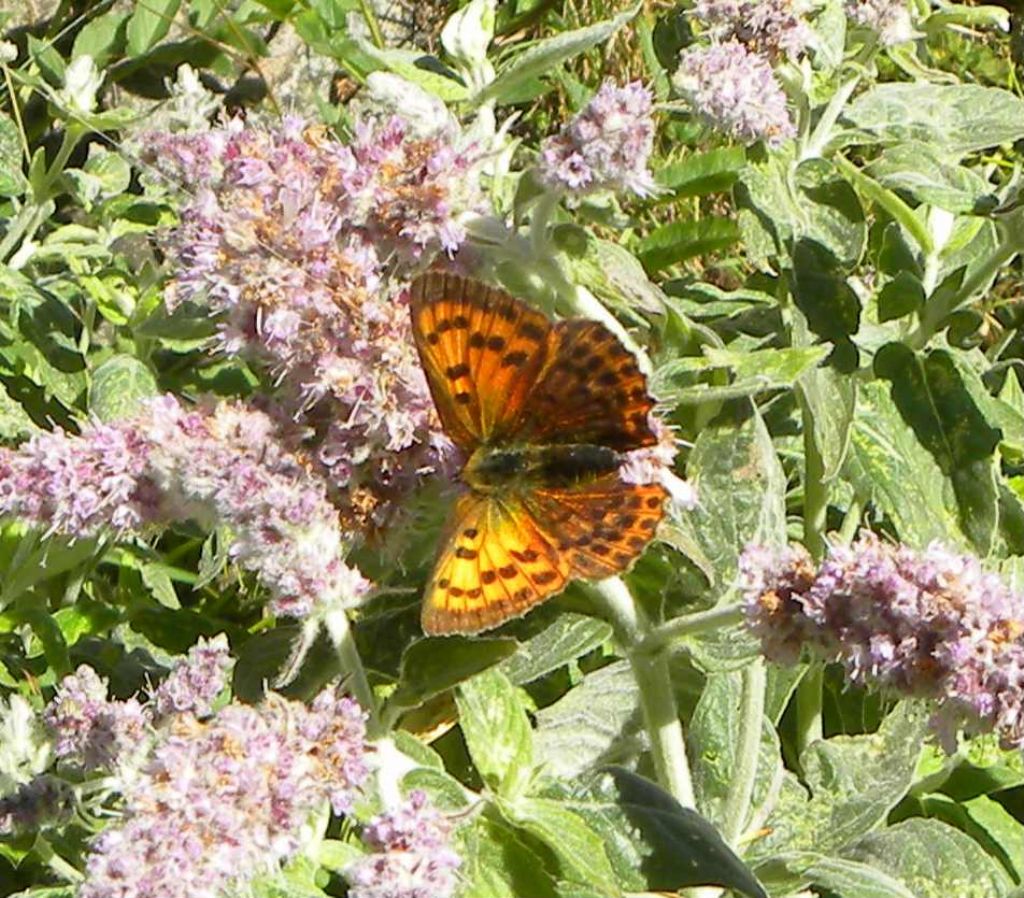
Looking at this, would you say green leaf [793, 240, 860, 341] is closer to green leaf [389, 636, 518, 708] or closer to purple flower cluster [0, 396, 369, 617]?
green leaf [389, 636, 518, 708]

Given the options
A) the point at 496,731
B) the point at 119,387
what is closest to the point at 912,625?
the point at 496,731

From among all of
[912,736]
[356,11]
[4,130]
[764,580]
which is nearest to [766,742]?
[912,736]

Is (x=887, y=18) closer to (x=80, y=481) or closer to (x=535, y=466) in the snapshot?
(x=535, y=466)

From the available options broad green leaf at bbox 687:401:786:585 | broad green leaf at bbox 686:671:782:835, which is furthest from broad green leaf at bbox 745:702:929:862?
broad green leaf at bbox 687:401:786:585

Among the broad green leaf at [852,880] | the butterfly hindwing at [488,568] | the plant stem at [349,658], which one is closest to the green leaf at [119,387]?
the plant stem at [349,658]

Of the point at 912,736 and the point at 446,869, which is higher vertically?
the point at 446,869

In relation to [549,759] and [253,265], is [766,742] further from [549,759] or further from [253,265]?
[253,265]
